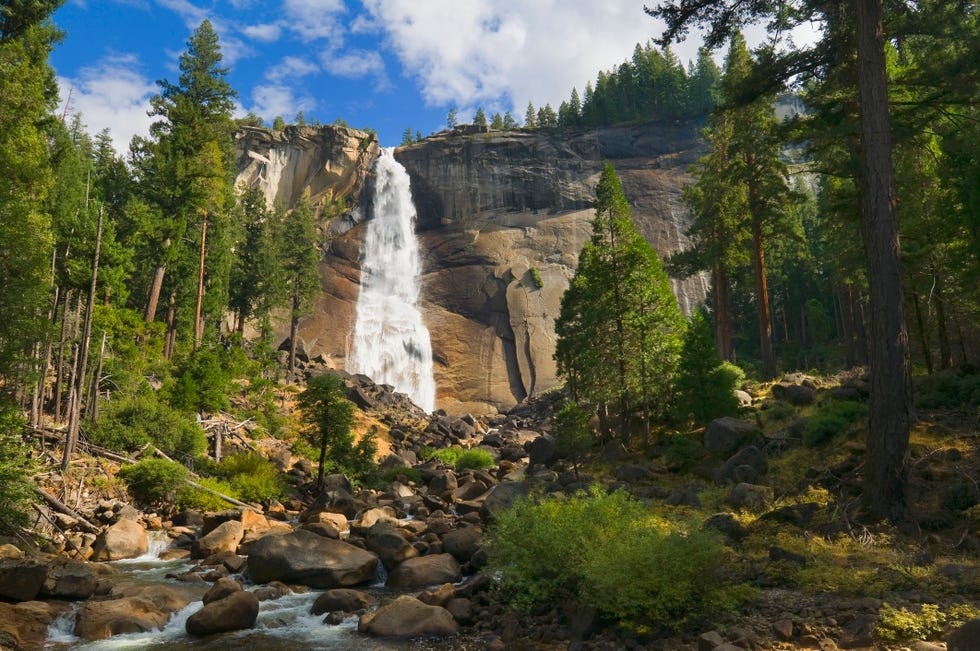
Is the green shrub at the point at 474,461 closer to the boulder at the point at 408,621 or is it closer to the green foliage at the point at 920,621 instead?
the boulder at the point at 408,621

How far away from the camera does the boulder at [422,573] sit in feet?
42.9

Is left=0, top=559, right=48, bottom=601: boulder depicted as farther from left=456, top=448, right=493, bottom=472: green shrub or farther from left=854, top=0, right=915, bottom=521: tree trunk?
left=456, top=448, right=493, bottom=472: green shrub

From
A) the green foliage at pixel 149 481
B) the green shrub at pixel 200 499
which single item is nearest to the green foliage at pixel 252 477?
the green shrub at pixel 200 499

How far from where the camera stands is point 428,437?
129 feet

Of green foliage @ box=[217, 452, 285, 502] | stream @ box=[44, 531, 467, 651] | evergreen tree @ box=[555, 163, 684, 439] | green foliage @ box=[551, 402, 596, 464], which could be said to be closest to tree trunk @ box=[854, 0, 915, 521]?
stream @ box=[44, 531, 467, 651]

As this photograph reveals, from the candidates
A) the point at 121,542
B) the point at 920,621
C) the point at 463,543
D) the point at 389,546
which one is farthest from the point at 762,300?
the point at 121,542

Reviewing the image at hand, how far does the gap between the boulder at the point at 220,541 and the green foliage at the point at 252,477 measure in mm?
5620

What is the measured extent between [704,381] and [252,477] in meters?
16.8

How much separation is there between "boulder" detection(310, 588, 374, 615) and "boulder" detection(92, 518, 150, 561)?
6.83 m

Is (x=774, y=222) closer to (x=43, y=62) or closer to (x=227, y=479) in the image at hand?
(x=227, y=479)

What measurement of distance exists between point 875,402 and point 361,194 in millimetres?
66164

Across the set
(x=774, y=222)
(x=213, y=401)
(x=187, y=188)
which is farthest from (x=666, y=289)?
(x=187, y=188)

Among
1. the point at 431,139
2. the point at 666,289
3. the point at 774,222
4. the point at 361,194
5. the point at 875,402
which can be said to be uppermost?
the point at 431,139

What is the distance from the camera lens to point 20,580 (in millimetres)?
10367
